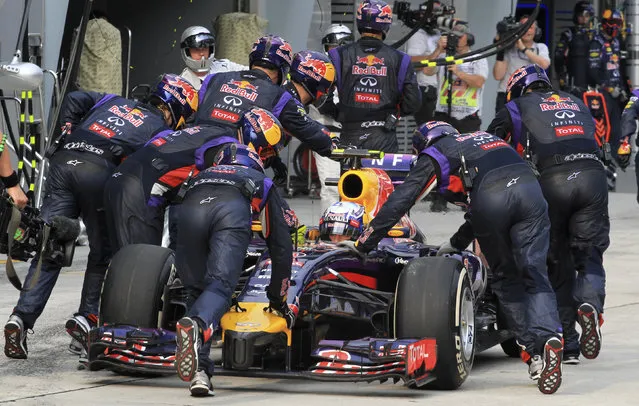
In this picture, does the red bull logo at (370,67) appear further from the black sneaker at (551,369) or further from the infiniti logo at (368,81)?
the black sneaker at (551,369)

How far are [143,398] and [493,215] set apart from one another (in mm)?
2247

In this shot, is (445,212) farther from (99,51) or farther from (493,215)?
(493,215)

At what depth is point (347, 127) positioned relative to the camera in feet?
46.2

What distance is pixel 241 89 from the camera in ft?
35.9

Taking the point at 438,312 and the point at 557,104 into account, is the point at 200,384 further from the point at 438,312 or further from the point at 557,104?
the point at 557,104


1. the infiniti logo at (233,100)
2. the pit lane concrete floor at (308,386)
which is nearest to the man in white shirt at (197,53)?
the pit lane concrete floor at (308,386)

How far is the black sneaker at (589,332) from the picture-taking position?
1062 centimetres

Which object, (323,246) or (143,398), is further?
(323,246)

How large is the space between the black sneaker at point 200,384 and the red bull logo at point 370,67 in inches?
211

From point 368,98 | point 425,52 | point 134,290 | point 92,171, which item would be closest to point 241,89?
point 92,171

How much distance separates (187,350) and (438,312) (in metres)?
1.50

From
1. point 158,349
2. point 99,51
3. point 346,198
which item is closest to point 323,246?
point 346,198

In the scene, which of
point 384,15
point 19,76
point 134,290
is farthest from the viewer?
point 384,15

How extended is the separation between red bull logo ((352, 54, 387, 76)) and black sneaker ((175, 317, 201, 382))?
5591mm
